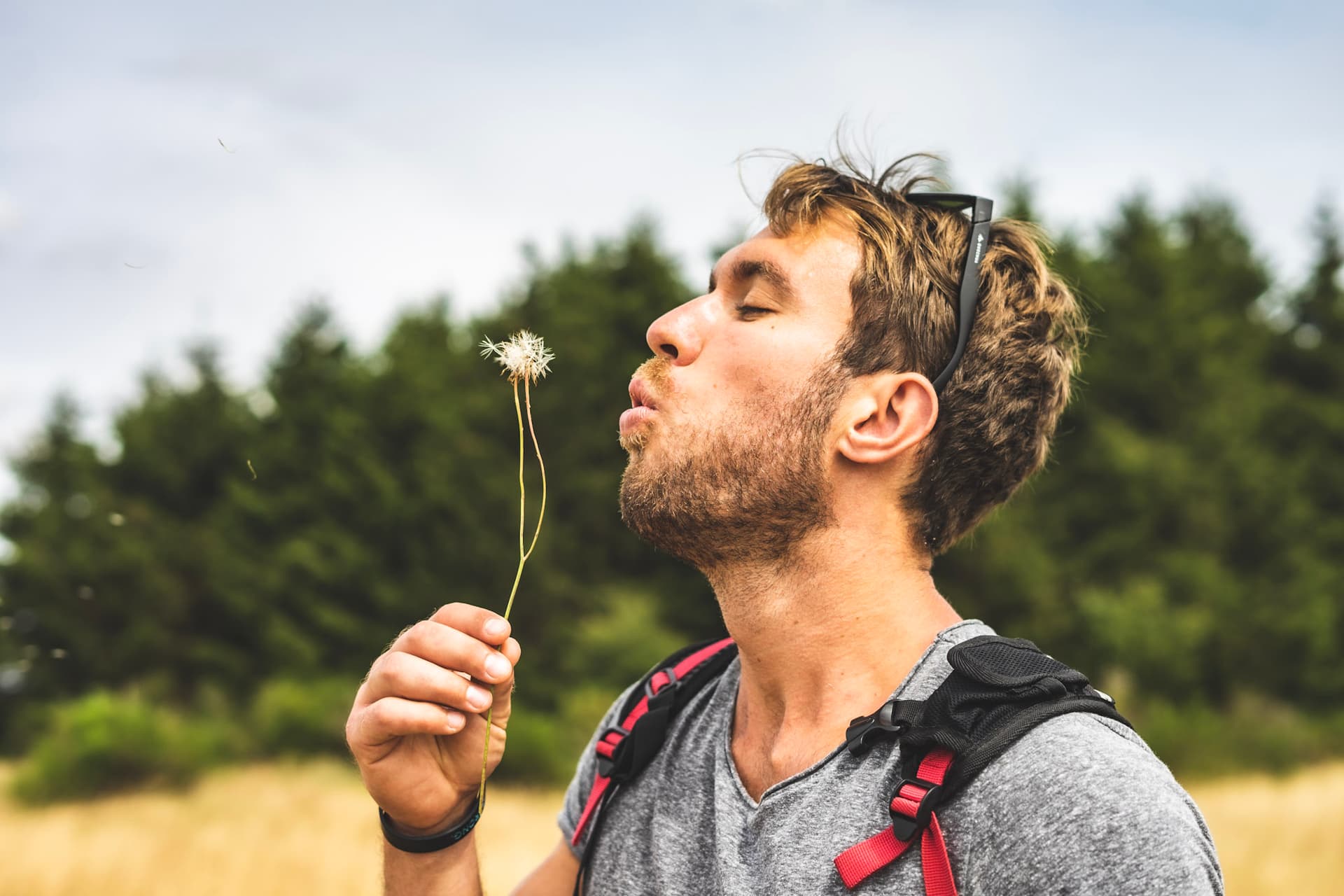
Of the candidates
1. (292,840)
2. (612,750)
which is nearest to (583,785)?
(612,750)

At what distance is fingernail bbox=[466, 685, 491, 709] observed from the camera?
2.38 meters

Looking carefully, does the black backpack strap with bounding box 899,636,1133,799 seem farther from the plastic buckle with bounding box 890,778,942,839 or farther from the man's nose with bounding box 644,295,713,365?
the man's nose with bounding box 644,295,713,365

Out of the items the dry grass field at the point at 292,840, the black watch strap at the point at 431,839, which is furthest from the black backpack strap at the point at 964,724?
the dry grass field at the point at 292,840

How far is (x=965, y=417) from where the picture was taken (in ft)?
10.0

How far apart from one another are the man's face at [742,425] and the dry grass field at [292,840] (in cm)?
1099

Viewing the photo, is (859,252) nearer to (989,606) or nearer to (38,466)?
(989,606)

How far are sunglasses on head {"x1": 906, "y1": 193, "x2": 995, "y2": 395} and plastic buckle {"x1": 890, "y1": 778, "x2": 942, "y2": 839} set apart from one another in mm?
1245

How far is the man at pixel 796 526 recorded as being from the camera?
7.96ft

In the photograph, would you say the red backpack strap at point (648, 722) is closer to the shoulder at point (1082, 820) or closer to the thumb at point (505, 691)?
the thumb at point (505, 691)

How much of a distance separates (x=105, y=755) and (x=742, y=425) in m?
23.1

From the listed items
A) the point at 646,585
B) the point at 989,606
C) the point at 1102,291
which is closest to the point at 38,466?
the point at 646,585

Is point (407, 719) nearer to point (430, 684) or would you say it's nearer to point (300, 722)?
point (430, 684)

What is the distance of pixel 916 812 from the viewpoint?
2107 mm

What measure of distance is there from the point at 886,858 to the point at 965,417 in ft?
4.59
